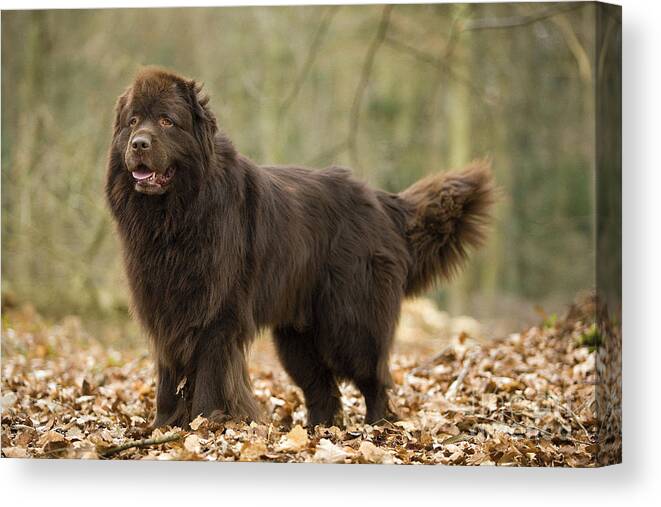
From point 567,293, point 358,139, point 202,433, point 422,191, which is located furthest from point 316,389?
point 567,293

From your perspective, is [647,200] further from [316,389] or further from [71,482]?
[71,482]

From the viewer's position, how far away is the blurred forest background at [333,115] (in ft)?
27.7

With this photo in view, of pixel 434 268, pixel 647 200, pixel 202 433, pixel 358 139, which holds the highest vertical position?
pixel 358 139

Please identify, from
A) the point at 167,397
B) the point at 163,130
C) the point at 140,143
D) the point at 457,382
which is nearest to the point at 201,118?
the point at 163,130

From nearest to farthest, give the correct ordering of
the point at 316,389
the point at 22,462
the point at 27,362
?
the point at 22,462 → the point at 316,389 → the point at 27,362

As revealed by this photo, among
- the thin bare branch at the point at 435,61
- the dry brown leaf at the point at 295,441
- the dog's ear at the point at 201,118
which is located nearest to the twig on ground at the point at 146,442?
the dry brown leaf at the point at 295,441

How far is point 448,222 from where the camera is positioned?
582cm

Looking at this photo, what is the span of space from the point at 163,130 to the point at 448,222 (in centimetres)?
201

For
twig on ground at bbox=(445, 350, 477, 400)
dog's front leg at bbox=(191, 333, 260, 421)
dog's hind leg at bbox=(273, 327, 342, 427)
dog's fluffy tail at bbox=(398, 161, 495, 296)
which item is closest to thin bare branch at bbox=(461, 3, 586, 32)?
dog's fluffy tail at bbox=(398, 161, 495, 296)

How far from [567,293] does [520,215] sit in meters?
1.39

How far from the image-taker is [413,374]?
22.5 ft

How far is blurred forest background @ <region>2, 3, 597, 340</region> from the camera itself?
843cm

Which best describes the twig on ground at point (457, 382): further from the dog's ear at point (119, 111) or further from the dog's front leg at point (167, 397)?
the dog's ear at point (119, 111)

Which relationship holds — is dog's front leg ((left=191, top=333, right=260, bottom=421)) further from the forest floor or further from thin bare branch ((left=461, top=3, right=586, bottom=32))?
thin bare branch ((left=461, top=3, right=586, bottom=32))
